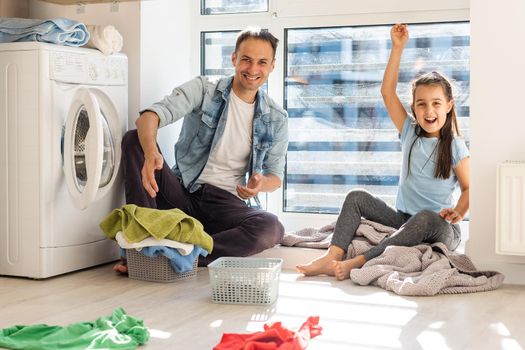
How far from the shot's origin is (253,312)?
251cm

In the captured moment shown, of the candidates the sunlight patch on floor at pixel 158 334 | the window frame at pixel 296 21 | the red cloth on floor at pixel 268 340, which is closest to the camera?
the red cloth on floor at pixel 268 340

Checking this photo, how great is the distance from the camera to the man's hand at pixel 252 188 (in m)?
3.12

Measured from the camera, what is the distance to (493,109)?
3029 mm

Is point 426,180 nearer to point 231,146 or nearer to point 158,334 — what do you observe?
point 231,146

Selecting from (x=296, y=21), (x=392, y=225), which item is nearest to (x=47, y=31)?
(x=296, y=21)

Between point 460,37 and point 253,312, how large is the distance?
1693 millimetres

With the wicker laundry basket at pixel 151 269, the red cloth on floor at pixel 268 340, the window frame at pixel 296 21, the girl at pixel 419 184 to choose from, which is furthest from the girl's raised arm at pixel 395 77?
the red cloth on floor at pixel 268 340

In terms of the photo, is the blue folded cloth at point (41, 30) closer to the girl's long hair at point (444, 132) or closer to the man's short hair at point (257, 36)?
the man's short hair at point (257, 36)

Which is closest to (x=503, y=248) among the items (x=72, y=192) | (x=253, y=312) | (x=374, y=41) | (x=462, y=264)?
(x=462, y=264)

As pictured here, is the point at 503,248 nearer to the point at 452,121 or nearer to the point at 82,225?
the point at 452,121

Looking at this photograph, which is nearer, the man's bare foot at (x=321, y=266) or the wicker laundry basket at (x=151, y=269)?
the wicker laundry basket at (x=151, y=269)

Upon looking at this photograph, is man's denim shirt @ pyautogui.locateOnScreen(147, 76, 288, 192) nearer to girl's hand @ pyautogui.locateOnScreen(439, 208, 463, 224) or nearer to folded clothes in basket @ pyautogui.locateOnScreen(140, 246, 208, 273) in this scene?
folded clothes in basket @ pyautogui.locateOnScreen(140, 246, 208, 273)

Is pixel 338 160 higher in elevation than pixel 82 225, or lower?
higher

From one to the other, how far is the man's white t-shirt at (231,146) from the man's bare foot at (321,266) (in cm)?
46
